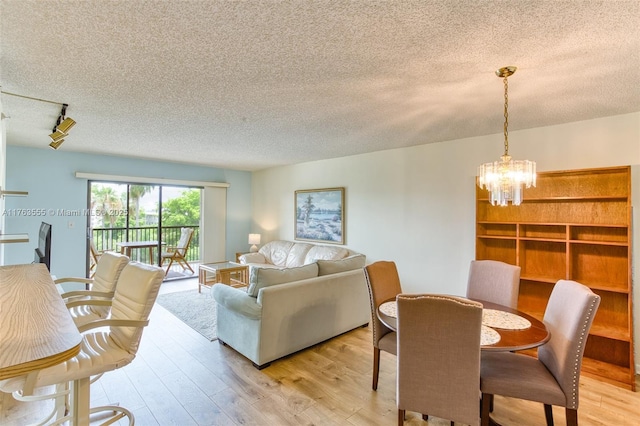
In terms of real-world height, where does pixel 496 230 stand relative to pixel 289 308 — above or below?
above

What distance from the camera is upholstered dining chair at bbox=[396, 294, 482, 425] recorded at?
158 centimetres

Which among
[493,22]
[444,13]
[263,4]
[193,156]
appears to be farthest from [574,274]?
[193,156]

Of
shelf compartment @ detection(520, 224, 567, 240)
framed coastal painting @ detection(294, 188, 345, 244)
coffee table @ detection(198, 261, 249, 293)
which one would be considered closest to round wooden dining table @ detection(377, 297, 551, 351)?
shelf compartment @ detection(520, 224, 567, 240)

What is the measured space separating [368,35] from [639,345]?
3.48m

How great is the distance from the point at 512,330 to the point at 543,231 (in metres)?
1.86

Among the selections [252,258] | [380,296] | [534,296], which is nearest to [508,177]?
[380,296]

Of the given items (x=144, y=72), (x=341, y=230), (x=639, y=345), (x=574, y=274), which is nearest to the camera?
(x=144, y=72)

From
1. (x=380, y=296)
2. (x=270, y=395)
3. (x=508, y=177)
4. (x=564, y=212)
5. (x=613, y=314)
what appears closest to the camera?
(x=508, y=177)

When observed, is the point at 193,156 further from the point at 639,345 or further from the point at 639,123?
the point at 639,345

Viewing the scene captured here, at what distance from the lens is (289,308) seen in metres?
2.86

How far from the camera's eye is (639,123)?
2.71 metres

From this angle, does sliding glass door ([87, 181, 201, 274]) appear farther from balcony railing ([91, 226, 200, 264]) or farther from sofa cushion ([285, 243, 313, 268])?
sofa cushion ([285, 243, 313, 268])

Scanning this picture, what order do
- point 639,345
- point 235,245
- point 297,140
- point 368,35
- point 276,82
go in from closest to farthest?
1. point 368,35
2. point 276,82
3. point 639,345
4. point 297,140
5. point 235,245

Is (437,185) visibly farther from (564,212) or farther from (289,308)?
(289,308)
